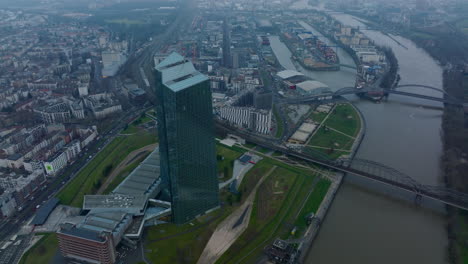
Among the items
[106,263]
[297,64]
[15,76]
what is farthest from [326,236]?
[15,76]

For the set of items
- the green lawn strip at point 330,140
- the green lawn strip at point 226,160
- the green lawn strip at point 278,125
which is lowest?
the green lawn strip at point 226,160

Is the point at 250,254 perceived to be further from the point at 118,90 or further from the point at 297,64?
the point at 297,64

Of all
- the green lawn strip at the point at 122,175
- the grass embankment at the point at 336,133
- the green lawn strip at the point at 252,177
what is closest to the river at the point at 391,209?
the grass embankment at the point at 336,133

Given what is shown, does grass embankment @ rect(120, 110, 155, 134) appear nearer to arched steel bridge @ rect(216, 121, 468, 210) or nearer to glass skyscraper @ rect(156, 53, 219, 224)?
arched steel bridge @ rect(216, 121, 468, 210)

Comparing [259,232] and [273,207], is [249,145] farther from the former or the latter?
[259,232]

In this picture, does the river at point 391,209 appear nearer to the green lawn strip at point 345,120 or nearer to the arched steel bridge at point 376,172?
the arched steel bridge at point 376,172

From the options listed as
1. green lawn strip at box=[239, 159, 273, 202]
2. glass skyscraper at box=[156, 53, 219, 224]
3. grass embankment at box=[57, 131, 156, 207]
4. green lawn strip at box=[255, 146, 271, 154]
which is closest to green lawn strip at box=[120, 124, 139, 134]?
grass embankment at box=[57, 131, 156, 207]

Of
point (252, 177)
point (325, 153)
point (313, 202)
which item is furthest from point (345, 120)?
point (313, 202)
